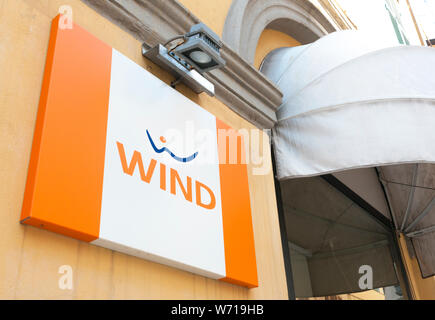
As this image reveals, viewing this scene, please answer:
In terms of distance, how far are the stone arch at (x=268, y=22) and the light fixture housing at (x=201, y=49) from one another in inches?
38.4

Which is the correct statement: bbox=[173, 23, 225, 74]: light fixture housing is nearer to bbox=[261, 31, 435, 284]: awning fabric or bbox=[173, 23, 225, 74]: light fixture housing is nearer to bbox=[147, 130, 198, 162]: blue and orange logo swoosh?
bbox=[147, 130, 198, 162]: blue and orange logo swoosh

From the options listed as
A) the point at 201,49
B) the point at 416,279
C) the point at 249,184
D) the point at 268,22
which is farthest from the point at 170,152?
the point at 416,279

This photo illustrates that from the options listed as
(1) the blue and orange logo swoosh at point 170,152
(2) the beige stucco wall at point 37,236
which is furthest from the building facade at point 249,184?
(1) the blue and orange logo swoosh at point 170,152

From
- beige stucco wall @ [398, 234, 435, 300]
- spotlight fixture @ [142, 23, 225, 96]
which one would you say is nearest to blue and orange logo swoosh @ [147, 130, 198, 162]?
spotlight fixture @ [142, 23, 225, 96]

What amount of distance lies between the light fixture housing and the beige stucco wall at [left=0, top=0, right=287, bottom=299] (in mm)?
341

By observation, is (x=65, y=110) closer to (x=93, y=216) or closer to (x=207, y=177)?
(x=93, y=216)

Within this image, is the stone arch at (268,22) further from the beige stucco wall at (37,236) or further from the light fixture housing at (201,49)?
the beige stucco wall at (37,236)

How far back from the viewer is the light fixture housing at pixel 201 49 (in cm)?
284

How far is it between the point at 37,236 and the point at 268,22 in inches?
149

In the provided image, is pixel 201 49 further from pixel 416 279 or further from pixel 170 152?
pixel 416 279

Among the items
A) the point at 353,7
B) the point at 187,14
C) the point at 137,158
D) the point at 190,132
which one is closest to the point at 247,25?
the point at 187,14

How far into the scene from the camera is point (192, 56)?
3.01 metres

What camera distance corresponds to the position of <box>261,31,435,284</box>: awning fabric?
154 inches

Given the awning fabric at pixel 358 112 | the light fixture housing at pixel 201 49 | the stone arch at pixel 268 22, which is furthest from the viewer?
the stone arch at pixel 268 22
